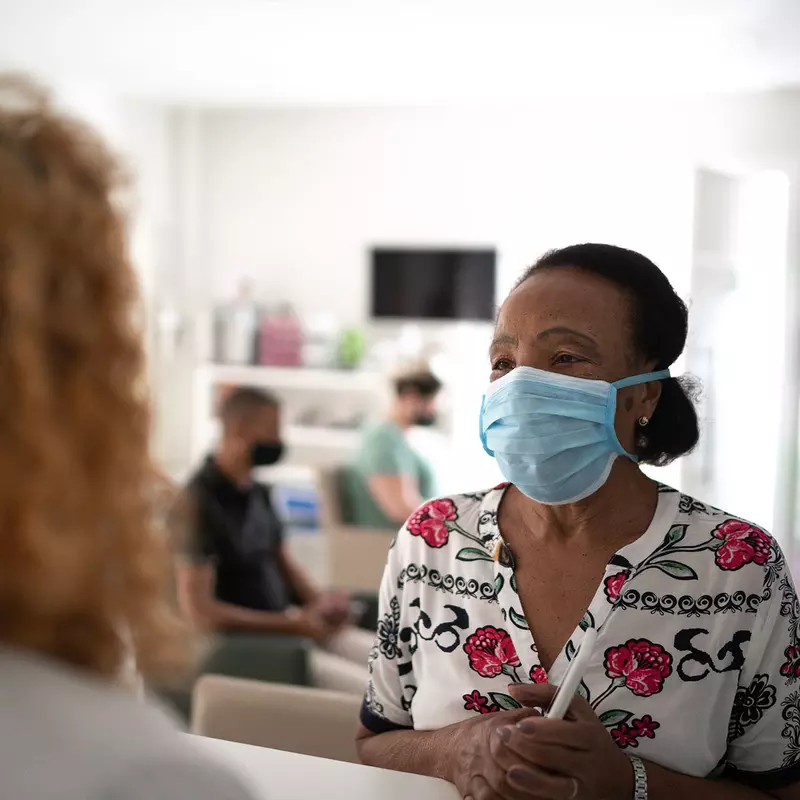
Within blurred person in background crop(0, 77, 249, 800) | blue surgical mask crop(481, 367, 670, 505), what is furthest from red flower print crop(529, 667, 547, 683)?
blurred person in background crop(0, 77, 249, 800)

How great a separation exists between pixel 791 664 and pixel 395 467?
2479mm

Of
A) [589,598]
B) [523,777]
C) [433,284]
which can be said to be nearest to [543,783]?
[523,777]

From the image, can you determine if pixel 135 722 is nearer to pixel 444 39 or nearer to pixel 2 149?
pixel 2 149

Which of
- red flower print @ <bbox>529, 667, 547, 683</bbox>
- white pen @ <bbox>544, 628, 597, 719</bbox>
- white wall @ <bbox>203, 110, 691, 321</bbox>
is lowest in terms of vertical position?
red flower print @ <bbox>529, 667, 547, 683</bbox>

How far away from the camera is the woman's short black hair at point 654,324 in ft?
3.84

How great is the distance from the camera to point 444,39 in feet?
13.3

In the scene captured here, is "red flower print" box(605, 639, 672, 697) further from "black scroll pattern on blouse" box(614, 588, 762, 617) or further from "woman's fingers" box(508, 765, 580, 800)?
"woman's fingers" box(508, 765, 580, 800)

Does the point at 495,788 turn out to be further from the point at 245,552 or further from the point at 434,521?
the point at 245,552

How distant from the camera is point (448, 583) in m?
1.18

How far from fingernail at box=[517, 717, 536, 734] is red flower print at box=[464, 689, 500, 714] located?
14cm

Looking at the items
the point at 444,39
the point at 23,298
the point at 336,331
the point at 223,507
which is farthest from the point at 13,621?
the point at 336,331

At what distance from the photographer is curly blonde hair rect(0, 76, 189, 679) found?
1.92 feet

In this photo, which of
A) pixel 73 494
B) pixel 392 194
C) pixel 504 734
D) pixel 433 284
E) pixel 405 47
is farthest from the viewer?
pixel 392 194

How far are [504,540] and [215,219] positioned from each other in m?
5.28
